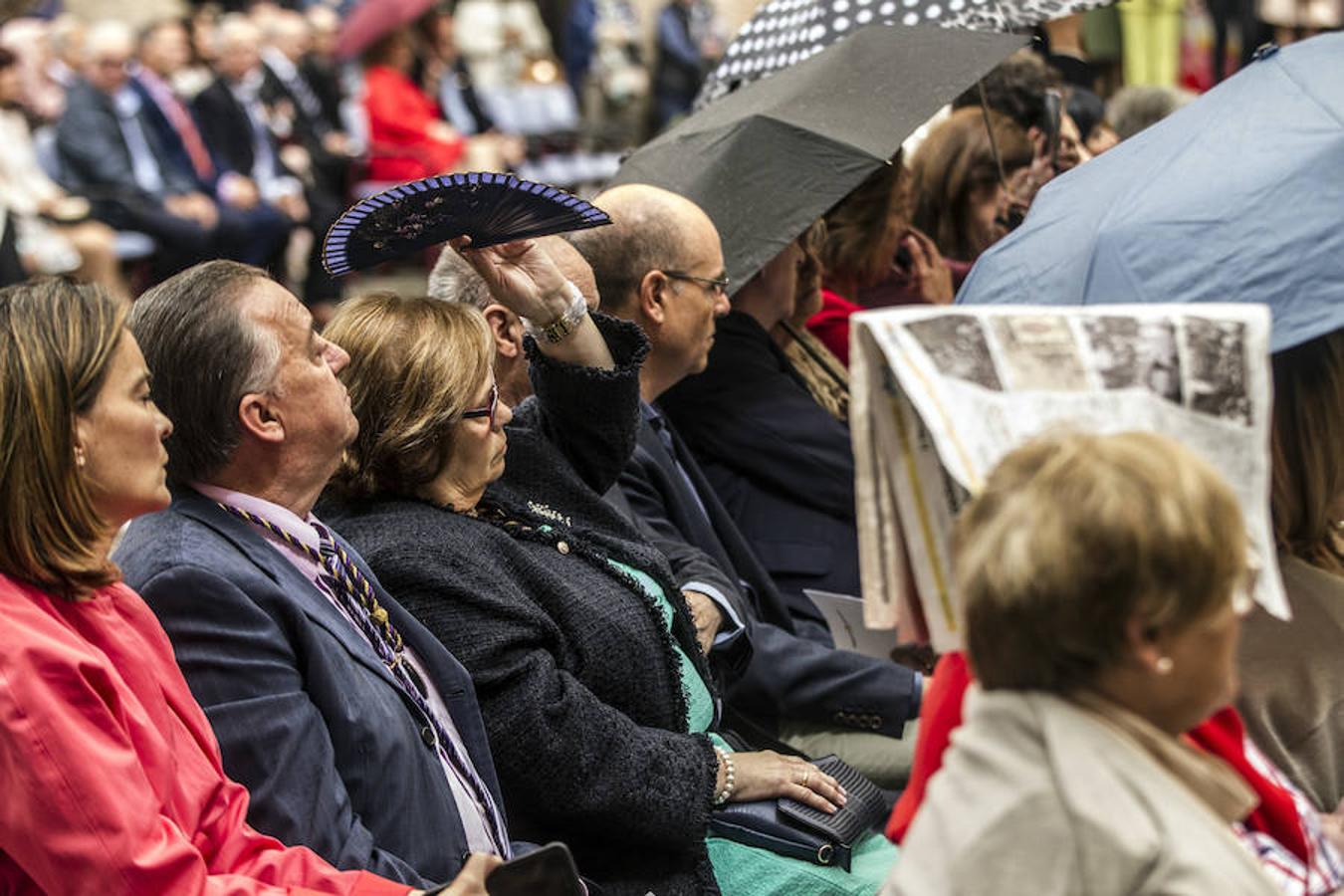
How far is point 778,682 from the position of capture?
3479 millimetres

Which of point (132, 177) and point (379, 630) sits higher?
point (379, 630)

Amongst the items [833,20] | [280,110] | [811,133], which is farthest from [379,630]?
[280,110]

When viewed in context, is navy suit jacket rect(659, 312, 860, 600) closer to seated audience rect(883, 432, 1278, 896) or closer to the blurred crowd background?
seated audience rect(883, 432, 1278, 896)

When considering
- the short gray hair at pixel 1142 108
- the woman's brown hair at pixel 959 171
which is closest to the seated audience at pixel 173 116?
the short gray hair at pixel 1142 108

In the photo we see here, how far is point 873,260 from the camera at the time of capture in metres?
4.48

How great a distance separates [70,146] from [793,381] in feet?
21.7

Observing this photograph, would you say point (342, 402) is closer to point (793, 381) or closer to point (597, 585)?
point (597, 585)

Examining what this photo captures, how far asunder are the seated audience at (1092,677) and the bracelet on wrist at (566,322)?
1465 millimetres

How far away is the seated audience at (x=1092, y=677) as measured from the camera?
1.51 m

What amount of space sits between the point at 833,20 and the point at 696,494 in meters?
1.30

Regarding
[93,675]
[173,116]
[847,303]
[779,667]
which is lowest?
[173,116]

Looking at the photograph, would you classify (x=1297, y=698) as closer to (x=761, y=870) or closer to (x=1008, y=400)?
(x=1008, y=400)

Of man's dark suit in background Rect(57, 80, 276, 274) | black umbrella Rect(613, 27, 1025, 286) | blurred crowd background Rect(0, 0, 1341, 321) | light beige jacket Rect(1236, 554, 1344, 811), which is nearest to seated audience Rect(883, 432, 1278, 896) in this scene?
→ light beige jacket Rect(1236, 554, 1344, 811)

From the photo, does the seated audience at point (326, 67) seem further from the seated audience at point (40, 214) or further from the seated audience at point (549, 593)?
the seated audience at point (549, 593)
